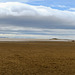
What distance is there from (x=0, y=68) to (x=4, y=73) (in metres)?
1.54

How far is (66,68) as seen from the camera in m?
13.5

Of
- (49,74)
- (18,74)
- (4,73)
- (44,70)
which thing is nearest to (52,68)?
(44,70)

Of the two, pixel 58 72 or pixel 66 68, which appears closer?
pixel 58 72

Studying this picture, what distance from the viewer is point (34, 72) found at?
40.4 ft

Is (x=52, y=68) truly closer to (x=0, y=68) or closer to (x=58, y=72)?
(x=58, y=72)

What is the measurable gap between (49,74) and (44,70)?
44.3 inches

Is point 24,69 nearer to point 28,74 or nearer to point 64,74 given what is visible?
point 28,74

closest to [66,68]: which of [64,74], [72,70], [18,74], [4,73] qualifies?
[72,70]

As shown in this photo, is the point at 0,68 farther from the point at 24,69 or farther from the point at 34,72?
the point at 34,72

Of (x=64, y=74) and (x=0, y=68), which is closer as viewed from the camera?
(x=64, y=74)

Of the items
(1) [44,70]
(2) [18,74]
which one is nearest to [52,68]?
(1) [44,70]

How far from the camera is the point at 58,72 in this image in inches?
486

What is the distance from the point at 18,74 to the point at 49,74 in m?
2.24

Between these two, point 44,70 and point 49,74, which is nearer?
point 49,74
